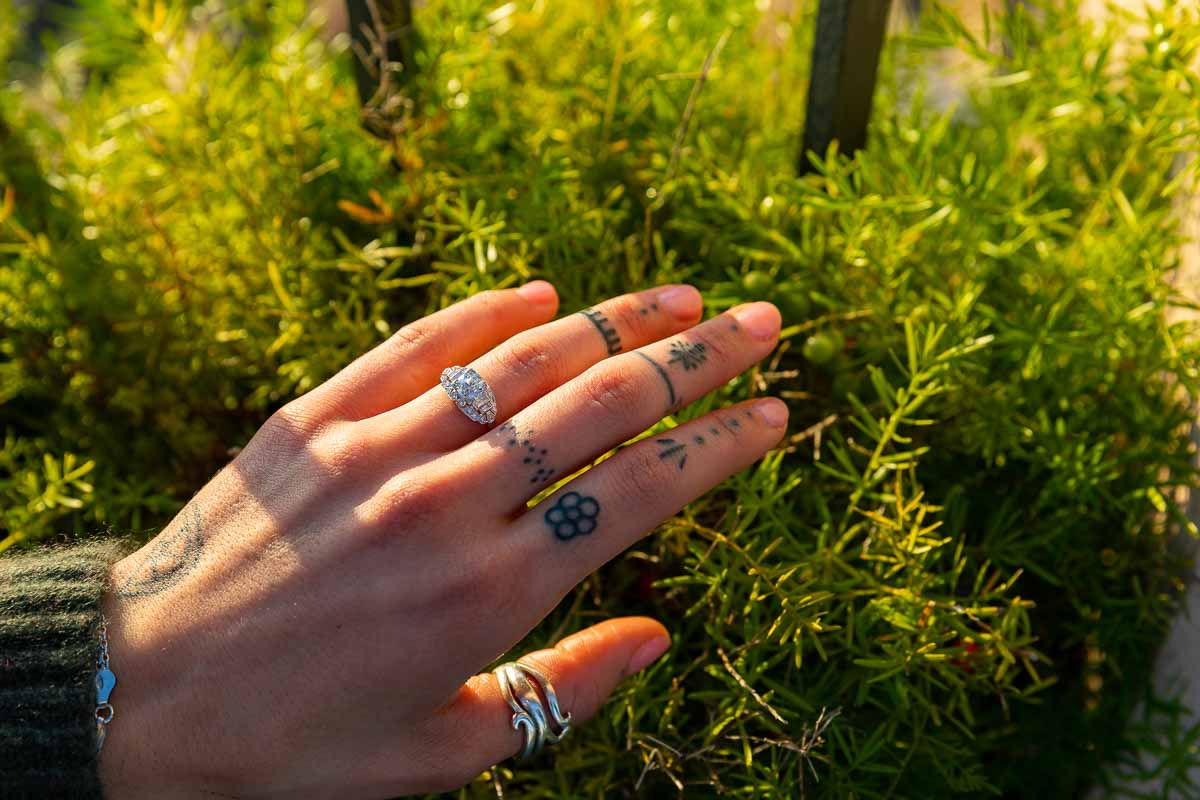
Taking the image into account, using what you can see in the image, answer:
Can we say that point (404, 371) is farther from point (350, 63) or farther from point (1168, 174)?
A: point (1168, 174)

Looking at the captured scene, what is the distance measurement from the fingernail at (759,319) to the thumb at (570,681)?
43 cm

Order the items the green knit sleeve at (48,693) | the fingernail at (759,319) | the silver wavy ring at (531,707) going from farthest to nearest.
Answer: the fingernail at (759,319), the silver wavy ring at (531,707), the green knit sleeve at (48,693)

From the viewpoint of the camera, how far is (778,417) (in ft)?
3.94

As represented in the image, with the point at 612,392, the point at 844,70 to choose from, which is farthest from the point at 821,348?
the point at 844,70

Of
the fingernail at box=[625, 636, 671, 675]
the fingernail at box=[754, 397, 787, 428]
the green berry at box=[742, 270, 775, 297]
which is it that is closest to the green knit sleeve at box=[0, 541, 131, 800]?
the fingernail at box=[625, 636, 671, 675]

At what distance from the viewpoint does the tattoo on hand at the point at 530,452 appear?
1117 mm

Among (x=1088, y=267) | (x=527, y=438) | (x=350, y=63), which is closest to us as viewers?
(x=527, y=438)

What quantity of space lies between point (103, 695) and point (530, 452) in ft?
1.87

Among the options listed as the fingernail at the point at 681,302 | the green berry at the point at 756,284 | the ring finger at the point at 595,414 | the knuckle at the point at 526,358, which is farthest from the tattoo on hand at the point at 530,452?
the green berry at the point at 756,284

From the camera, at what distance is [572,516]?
3.59 ft

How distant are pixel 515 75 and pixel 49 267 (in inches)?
36.6

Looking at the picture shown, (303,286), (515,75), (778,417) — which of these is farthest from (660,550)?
(515,75)

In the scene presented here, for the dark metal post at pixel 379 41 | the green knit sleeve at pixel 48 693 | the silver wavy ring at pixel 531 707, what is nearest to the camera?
the green knit sleeve at pixel 48 693

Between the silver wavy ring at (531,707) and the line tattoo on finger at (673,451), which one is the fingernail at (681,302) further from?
the silver wavy ring at (531,707)
